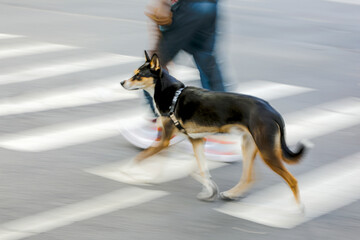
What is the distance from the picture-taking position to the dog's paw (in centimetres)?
556

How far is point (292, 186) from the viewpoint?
17.2 ft

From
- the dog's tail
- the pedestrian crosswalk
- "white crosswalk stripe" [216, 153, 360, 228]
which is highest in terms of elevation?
the dog's tail

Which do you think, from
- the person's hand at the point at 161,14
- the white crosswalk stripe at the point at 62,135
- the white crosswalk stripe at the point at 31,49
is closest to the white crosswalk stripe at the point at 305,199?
the person's hand at the point at 161,14

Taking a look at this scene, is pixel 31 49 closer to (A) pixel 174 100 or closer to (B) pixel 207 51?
(B) pixel 207 51

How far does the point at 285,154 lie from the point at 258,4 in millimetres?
10670

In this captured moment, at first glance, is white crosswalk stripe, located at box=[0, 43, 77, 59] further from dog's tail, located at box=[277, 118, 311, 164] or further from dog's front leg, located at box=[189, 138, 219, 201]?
dog's tail, located at box=[277, 118, 311, 164]

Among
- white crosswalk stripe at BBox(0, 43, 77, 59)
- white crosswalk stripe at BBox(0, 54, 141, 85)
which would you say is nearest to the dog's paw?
white crosswalk stripe at BBox(0, 54, 141, 85)

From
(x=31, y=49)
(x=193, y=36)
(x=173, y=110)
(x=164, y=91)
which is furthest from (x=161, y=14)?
(x=31, y=49)

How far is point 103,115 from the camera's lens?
7.80 metres

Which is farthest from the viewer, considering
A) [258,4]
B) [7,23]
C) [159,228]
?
[258,4]

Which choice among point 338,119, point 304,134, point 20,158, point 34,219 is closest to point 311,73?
point 338,119

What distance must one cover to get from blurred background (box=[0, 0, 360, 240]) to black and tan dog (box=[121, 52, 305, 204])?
227 millimetres

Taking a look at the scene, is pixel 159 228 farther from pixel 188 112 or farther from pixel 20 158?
pixel 20 158

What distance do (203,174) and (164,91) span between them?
69 cm
